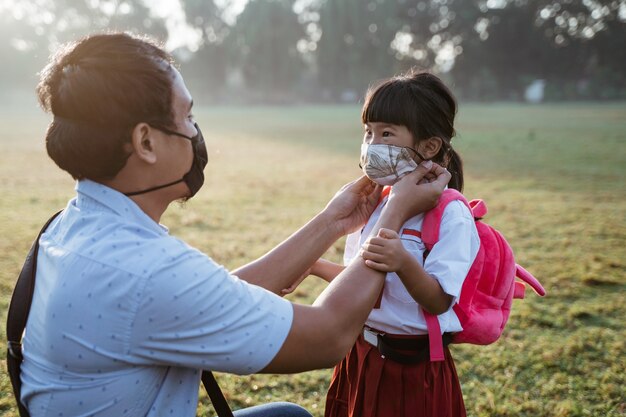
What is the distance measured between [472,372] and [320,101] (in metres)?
59.4

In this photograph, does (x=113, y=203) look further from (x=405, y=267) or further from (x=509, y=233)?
(x=509, y=233)

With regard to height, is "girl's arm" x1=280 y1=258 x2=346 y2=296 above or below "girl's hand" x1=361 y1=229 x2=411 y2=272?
below

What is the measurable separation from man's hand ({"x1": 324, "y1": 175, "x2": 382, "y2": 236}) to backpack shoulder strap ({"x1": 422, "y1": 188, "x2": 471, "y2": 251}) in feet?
1.35

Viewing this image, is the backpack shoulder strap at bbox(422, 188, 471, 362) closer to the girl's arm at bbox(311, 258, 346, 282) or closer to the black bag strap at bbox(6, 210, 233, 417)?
the girl's arm at bbox(311, 258, 346, 282)

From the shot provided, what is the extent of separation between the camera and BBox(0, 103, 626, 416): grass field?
324cm

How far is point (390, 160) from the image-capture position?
2.05m

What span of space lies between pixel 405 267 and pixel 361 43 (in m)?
59.9

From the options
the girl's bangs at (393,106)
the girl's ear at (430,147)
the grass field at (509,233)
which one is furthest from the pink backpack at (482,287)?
the grass field at (509,233)

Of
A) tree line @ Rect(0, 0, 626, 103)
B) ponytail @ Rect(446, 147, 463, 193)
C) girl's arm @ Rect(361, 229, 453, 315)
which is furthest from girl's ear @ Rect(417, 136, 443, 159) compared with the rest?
tree line @ Rect(0, 0, 626, 103)

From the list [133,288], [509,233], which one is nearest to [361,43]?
[509,233]

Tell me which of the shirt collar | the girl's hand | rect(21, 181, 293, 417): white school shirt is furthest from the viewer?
the girl's hand

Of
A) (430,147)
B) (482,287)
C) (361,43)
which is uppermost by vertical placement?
(361,43)

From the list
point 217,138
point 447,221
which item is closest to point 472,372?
point 447,221

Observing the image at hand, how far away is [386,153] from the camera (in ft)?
6.75
